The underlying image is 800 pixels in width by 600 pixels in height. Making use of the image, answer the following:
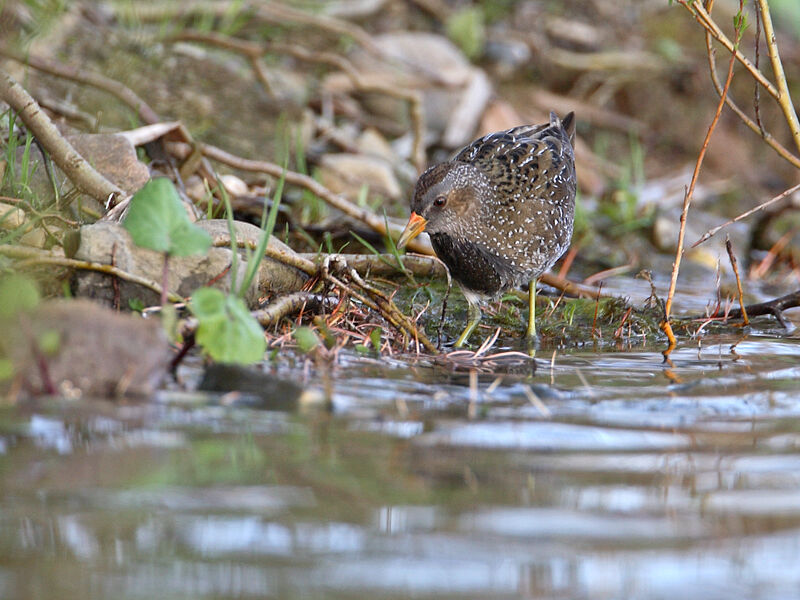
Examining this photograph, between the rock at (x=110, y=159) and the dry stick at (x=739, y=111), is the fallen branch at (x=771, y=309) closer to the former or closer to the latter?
the dry stick at (x=739, y=111)

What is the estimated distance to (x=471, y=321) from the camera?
16.1 ft

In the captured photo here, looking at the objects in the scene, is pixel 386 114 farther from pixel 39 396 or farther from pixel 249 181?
pixel 39 396

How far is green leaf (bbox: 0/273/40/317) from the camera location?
2.86 meters

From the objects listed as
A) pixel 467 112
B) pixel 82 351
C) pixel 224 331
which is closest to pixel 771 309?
pixel 224 331

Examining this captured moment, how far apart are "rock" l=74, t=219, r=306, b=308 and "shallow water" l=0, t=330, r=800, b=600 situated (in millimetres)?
810

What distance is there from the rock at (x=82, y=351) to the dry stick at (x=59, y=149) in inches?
72.9

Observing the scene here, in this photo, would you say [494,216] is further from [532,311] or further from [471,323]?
[471,323]

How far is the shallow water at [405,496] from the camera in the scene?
191 centimetres

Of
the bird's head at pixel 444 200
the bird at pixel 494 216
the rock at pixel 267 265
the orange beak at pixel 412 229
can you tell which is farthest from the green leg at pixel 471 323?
the rock at pixel 267 265

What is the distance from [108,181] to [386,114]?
4988 millimetres

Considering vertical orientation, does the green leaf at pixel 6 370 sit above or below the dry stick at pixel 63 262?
below

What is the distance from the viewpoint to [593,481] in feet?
8.14

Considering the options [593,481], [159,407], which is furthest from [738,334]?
[159,407]

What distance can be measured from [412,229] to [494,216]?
58 cm
